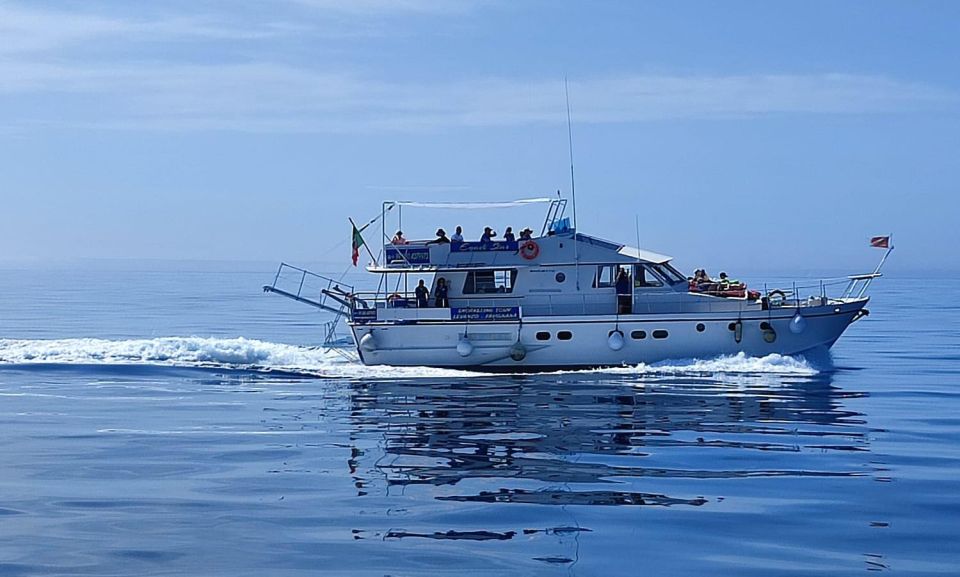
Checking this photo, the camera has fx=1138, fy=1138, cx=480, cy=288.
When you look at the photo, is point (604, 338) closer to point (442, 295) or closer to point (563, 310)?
point (563, 310)

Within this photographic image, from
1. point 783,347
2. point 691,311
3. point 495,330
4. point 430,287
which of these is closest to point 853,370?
point 783,347

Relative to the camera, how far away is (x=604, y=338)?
106 feet

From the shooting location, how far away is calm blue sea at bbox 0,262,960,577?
498 inches

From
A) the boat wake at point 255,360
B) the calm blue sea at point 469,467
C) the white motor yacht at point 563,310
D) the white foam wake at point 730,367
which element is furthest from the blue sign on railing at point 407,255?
the white foam wake at point 730,367

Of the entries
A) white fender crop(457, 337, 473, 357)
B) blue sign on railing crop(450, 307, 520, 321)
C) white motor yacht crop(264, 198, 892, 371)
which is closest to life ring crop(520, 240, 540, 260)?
white motor yacht crop(264, 198, 892, 371)

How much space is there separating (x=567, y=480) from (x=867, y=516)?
175 inches

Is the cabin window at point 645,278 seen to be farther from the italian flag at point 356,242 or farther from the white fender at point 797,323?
the italian flag at point 356,242

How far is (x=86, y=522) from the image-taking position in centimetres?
1402

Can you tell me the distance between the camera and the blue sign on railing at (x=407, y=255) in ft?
109

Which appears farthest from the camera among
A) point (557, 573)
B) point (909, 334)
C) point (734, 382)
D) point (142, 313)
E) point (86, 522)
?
point (142, 313)

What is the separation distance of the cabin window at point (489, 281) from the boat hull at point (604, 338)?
3.84 feet

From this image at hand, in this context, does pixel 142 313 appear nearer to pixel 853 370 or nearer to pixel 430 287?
pixel 430 287

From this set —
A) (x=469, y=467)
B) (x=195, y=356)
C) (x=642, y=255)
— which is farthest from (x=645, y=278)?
(x=469, y=467)

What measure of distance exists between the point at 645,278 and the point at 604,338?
217 centimetres
